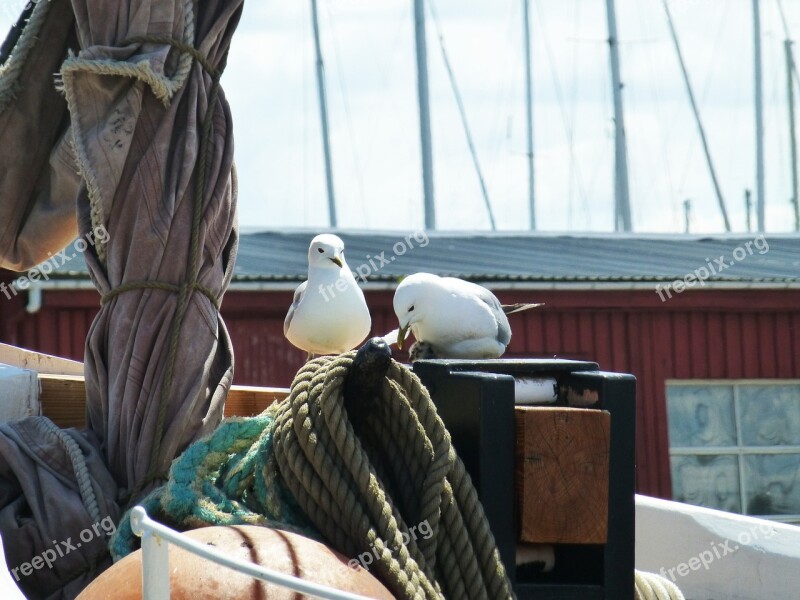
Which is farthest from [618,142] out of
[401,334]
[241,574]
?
[241,574]

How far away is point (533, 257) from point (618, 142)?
922cm

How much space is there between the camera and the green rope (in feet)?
7.39

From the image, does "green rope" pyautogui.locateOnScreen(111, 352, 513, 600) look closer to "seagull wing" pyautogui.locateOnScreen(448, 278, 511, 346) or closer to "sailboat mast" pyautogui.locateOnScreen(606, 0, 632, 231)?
"seagull wing" pyautogui.locateOnScreen(448, 278, 511, 346)

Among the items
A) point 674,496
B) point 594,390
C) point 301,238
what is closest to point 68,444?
point 594,390

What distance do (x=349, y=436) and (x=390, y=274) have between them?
295 inches

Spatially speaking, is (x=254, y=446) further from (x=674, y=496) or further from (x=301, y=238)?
(x=301, y=238)

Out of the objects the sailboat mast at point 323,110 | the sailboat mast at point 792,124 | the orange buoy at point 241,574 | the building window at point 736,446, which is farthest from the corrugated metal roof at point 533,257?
the sailboat mast at point 792,124

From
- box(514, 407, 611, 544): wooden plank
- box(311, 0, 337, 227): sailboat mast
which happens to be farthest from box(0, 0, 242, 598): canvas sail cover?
box(311, 0, 337, 227): sailboat mast

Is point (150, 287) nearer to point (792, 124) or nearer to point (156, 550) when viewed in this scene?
point (156, 550)

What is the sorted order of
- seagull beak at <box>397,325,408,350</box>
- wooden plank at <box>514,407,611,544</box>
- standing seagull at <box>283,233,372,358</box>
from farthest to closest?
standing seagull at <box>283,233,372,358</box>
seagull beak at <box>397,325,408,350</box>
wooden plank at <box>514,407,611,544</box>

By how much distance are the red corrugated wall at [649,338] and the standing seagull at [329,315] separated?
513 cm

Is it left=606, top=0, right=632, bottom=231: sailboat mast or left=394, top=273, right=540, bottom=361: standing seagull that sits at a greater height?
left=606, top=0, right=632, bottom=231: sailboat mast

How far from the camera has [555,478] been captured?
2463mm

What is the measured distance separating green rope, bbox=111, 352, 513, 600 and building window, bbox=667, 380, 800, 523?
27.0 feet
